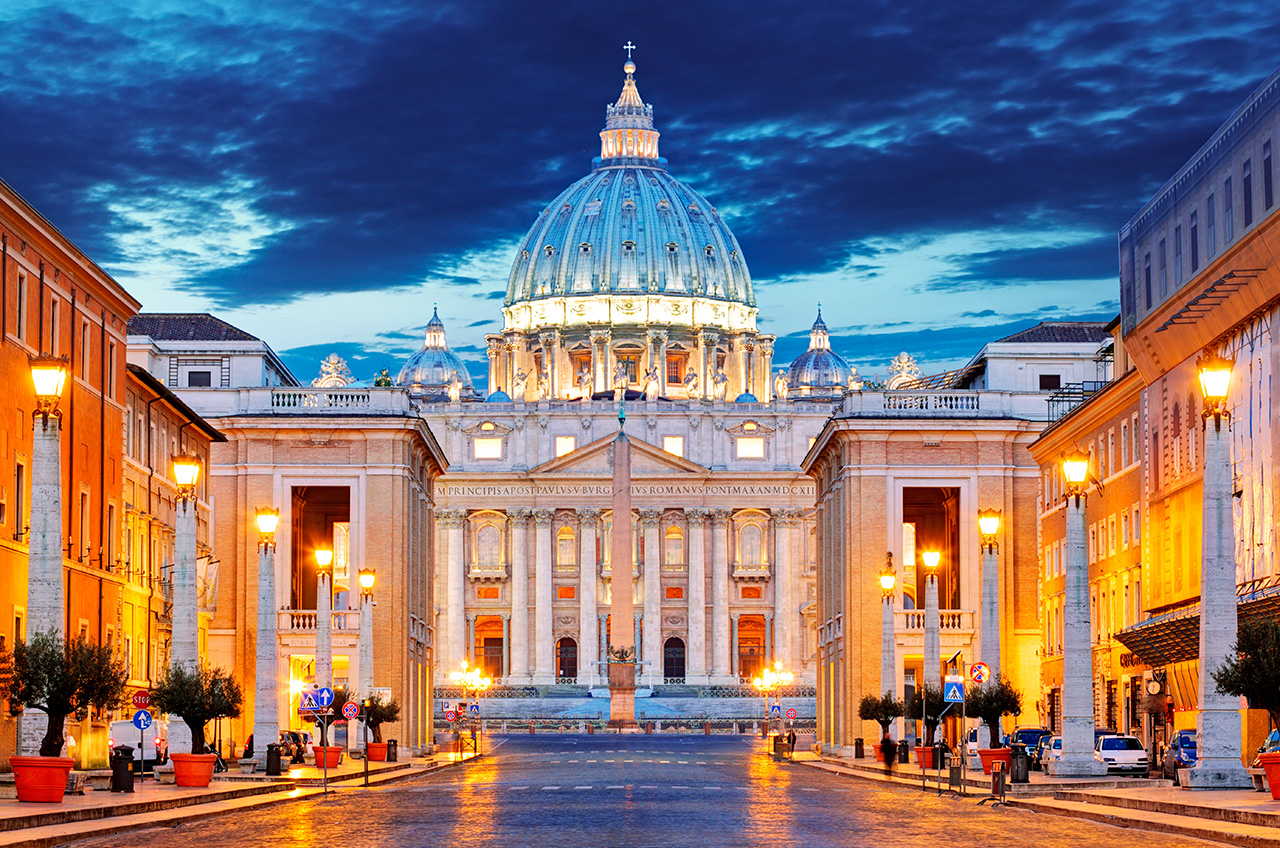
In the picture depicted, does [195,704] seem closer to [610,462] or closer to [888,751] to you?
[888,751]

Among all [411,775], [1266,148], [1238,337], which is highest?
[1266,148]

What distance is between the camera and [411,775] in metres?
59.6

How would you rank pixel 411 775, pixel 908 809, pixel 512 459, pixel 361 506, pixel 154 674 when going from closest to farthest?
pixel 908 809 < pixel 411 775 < pixel 154 674 < pixel 361 506 < pixel 512 459

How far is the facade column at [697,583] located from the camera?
16200cm

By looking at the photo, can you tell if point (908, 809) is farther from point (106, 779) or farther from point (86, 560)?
point (86, 560)

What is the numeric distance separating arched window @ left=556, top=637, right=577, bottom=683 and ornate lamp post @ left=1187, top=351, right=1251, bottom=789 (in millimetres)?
135308

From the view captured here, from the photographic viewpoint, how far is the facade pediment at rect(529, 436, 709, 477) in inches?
6353

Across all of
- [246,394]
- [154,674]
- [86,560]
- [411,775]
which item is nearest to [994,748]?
[411,775]

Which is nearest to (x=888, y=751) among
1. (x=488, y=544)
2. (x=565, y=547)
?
(x=565, y=547)

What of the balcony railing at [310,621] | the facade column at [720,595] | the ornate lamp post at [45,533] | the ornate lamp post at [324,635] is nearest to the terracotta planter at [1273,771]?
the ornate lamp post at [45,533]

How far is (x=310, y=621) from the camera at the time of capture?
84000mm

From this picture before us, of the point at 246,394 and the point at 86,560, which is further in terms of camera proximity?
the point at 246,394

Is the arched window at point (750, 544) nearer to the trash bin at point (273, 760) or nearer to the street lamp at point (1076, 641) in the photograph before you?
the trash bin at point (273, 760)

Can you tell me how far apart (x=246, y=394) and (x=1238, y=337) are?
4477 centimetres
